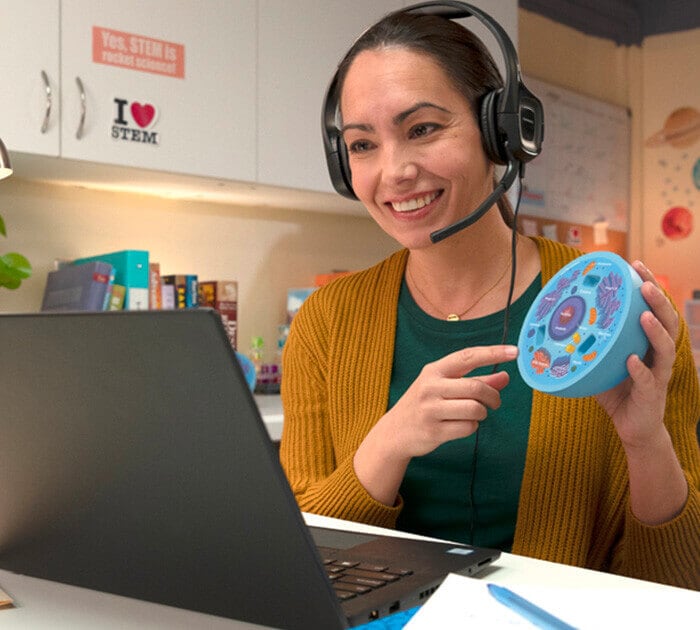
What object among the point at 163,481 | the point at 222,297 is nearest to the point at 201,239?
the point at 222,297

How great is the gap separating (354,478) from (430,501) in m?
0.16

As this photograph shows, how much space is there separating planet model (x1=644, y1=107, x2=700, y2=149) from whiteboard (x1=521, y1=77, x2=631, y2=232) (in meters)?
0.16

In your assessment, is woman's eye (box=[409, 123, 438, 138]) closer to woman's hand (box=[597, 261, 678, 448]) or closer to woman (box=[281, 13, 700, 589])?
woman (box=[281, 13, 700, 589])

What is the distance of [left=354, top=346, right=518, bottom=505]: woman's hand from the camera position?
83cm

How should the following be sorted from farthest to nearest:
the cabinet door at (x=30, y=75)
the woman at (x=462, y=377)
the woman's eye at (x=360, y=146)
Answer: the cabinet door at (x=30, y=75), the woman's eye at (x=360, y=146), the woman at (x=462, y=377)

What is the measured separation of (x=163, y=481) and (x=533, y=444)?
A: 0.62 m

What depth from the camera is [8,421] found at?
65cm

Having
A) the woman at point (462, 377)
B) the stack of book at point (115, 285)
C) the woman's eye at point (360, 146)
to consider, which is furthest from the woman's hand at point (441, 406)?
the stack of book at point (115, 285)

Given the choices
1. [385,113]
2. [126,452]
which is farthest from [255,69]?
[126,452]

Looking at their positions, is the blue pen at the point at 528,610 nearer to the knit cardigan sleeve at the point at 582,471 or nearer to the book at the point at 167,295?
the knit cardigan sleeve at the point at 582,471

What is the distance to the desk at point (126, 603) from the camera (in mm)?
615

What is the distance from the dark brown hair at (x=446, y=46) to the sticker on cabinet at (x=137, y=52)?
0.99m

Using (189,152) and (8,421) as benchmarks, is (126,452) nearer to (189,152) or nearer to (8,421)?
(8,421)

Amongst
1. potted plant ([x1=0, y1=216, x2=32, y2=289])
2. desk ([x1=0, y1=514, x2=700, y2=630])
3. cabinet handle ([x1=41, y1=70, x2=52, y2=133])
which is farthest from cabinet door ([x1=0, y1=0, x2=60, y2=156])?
desk ([x1=0, y1=514, x2=700, y2=630])
